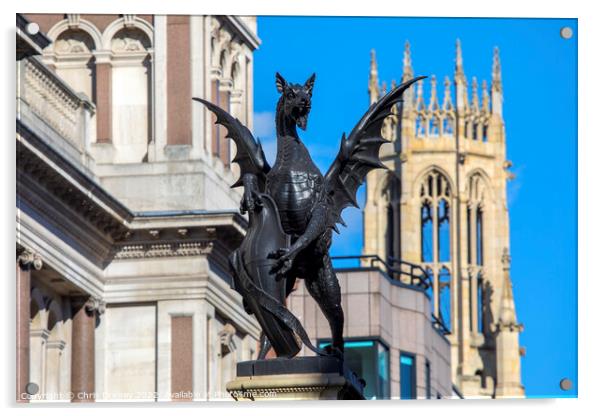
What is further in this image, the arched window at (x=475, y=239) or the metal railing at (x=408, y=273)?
the arched window at (x=475, y=239)

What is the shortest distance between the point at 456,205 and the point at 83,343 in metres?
85.5

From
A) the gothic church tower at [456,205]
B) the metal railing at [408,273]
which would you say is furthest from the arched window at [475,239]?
the metal railing at [408,273]

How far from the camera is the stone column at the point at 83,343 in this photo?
1626 inches

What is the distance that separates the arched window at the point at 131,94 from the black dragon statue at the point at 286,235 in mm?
19700

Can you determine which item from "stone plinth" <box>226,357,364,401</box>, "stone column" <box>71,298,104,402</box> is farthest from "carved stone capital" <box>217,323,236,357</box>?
"stone plinth" <box>226,357,364,401</box>

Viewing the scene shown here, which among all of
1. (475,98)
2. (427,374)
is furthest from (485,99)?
(427,374)

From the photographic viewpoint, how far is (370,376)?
170 feet

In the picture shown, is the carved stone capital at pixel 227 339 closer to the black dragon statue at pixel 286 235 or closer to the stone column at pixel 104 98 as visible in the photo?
the stone column at pixel 104 98

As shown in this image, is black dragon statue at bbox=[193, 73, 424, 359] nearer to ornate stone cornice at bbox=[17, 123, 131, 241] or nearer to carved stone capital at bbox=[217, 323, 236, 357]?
ornate stone cornice at bbox=[17, 123, 131, 241]

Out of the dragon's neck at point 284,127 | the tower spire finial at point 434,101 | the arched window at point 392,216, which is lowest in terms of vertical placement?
the dragon's neck at point 284,127

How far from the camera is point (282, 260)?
24203mm

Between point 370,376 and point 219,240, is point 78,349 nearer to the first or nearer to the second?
point 219,240

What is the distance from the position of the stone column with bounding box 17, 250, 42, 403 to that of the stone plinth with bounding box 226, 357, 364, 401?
414 inches

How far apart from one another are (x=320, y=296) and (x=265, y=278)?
2.27ft
